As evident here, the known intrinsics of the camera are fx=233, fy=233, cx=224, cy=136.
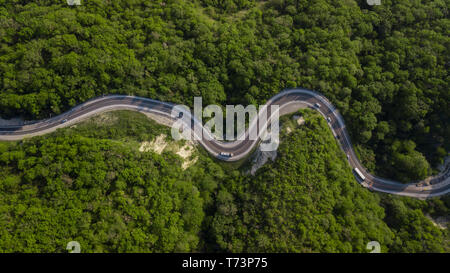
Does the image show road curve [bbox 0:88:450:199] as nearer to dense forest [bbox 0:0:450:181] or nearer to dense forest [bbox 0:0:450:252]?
dense forest [bbox 0:0:450:181]

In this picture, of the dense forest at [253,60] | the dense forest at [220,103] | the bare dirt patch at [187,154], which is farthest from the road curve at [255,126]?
the bare dirt patch at [187,154]

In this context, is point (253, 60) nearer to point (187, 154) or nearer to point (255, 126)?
point (255, 126)

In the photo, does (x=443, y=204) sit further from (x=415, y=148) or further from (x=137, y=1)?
(x=137, y=1)

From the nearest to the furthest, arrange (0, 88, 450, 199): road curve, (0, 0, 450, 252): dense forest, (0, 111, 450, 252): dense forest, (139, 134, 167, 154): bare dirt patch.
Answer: (0, 111, 450, 252): dense forest, (0, 0, 450, 252): dense forest, (139, 134, 167, 154): bare dirt patch, (0, 88, 450, 199): road curve

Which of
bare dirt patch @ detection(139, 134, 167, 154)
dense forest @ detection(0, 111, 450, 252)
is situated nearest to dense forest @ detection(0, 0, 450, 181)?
dense forest @ detection(0, 111, 450, 252)

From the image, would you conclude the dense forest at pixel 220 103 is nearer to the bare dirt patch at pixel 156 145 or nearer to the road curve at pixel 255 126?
the bare dirt patch at pixel 156 145

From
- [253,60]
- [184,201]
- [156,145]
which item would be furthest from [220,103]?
[184,201]
